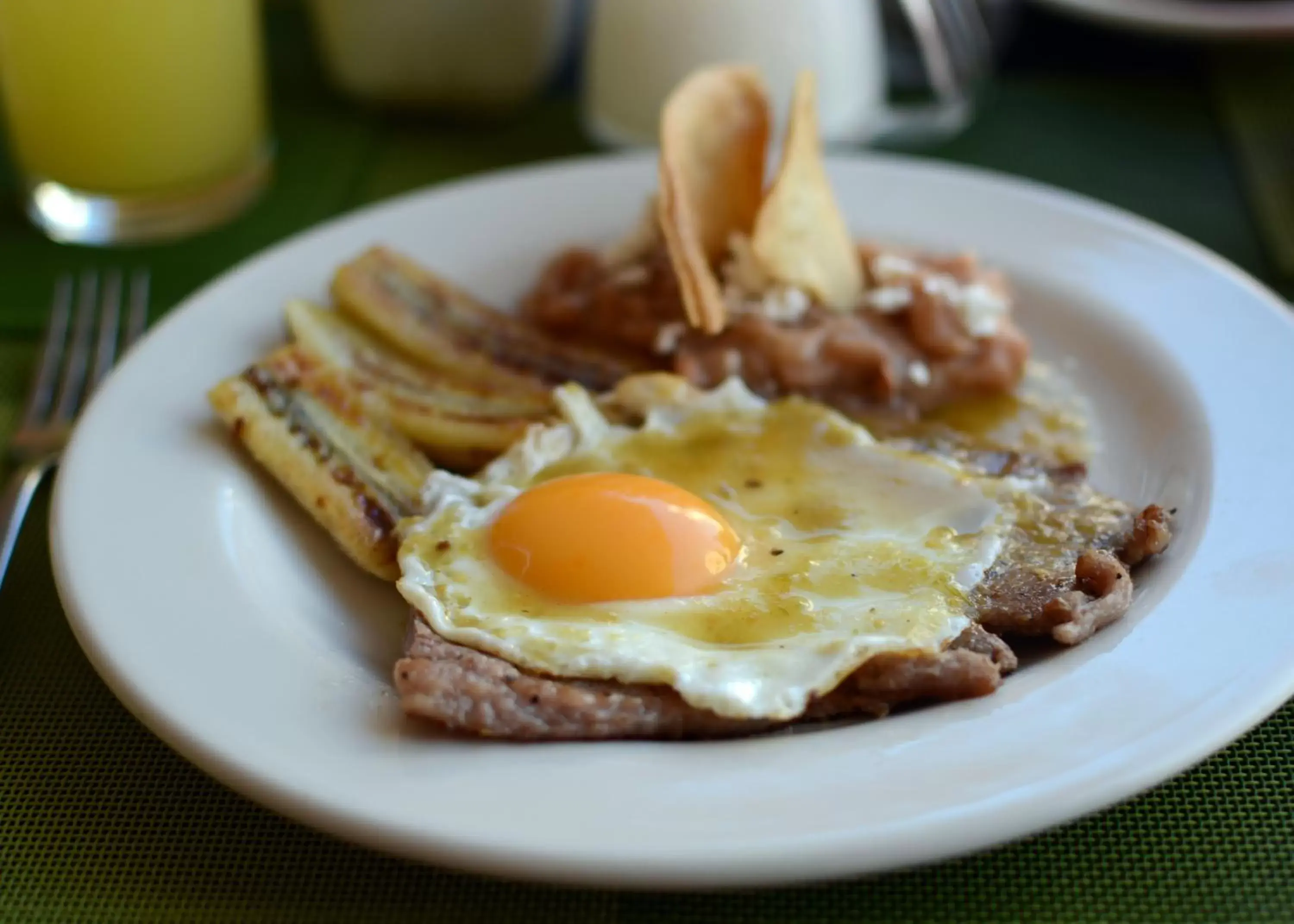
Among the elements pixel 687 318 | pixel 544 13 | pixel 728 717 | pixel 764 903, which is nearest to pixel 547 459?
pixel 687 318

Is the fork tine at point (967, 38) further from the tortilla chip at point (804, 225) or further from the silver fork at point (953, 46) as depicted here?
the tortilla chip at point (804, 225)

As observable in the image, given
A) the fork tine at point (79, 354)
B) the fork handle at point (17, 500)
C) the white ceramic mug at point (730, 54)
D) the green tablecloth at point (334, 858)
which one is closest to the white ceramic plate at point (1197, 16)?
the white ceramic mug at point (730, 54)

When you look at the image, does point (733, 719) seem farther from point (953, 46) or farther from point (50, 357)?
point (953, 46)

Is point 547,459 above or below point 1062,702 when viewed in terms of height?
below

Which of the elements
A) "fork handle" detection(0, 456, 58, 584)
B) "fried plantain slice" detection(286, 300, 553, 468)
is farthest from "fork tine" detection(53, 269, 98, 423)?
"fried plantain slice" detection(286, 300, 553, 468)

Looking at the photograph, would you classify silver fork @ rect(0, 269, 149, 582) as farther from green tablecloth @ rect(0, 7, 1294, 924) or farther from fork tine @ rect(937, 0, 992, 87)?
fork tine @ rect(937, 0, 992, 87)

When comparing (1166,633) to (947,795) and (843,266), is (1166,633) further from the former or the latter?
(843,266)

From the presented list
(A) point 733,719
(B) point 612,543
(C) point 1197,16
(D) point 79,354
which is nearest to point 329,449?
(B) point 612,543
